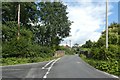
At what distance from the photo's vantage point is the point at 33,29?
75.8 m

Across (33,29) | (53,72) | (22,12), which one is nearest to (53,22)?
(33,29)

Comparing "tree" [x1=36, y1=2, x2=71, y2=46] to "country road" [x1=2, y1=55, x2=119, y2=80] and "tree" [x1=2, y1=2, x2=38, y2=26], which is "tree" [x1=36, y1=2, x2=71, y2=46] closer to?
"tree" [x1=2, y1=2, x2=38, y2=26]

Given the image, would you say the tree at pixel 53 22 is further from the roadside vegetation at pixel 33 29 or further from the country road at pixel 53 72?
the country road at pixel 53 72

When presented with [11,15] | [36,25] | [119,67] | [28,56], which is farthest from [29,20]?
[119,67]

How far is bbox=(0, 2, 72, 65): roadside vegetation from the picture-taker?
50.5 meters

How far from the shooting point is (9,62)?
1692 inches

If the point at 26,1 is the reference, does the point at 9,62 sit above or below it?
below

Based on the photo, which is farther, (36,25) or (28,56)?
(36,25)

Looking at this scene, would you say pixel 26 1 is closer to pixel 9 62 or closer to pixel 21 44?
pixel 21 44

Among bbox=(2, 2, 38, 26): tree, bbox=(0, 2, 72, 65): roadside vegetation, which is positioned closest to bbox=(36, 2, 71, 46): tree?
bbox=(0, 2, 72, 65): roadside vegetation

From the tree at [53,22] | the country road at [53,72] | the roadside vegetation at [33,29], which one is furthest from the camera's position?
the tree at [53,22]

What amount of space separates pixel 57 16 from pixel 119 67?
5723cm

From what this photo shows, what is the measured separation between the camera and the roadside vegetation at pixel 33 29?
166 ft

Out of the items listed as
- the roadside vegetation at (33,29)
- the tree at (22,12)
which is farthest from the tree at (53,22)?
the tree at (22,12)
